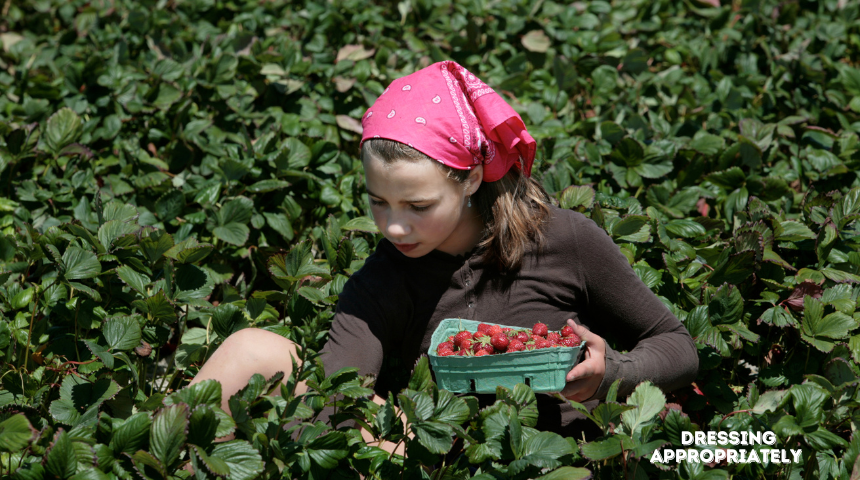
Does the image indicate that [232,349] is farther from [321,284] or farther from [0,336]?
[0,336]

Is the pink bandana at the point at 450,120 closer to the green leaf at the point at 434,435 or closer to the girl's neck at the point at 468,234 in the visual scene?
the girl's neck at the point at 468,234

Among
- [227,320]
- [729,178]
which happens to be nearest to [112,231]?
[227,320]

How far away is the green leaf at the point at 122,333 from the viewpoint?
185 centimetres

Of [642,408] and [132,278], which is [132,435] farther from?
[642,408]

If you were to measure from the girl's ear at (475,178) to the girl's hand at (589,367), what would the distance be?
0.41 metres

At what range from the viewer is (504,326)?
1.72 meters

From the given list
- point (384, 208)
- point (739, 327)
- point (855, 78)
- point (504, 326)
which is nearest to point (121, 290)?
point (384, 208)

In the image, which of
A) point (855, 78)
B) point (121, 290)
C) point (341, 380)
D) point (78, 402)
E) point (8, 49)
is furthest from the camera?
point (8, 49)

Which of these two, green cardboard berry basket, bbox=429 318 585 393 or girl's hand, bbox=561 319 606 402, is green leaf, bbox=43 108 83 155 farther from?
girl's hand, bbox=561 319 606 402

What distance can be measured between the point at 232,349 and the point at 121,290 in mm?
635

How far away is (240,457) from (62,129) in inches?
74.2

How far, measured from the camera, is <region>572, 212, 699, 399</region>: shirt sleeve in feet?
5.75

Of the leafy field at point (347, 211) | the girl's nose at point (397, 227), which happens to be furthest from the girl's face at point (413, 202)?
the leafy field at point (347, 211)

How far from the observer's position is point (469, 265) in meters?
1.83
